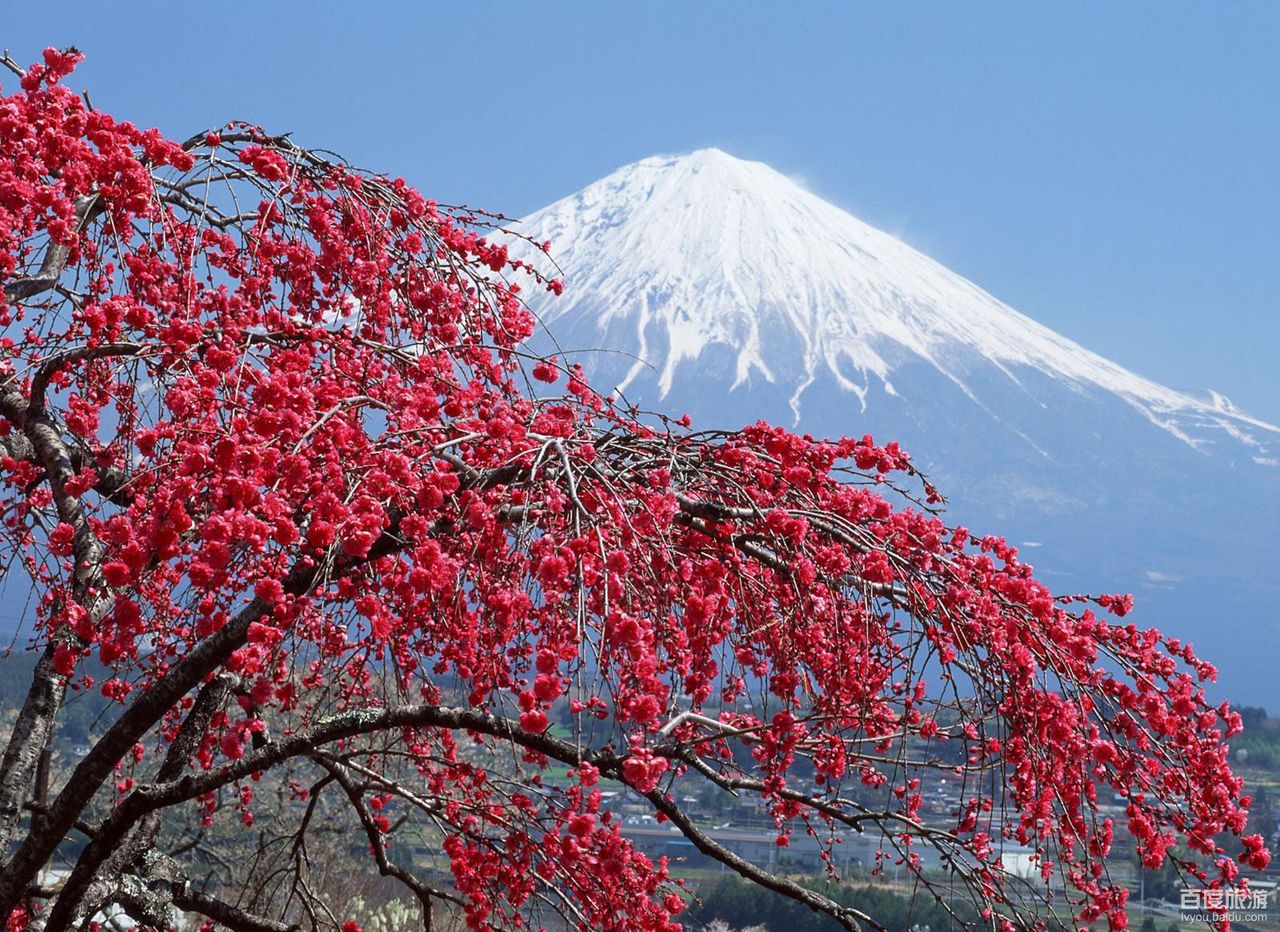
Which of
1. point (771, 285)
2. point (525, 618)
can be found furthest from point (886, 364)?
point (525, 618)

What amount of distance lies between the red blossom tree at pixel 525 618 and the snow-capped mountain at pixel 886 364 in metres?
91.4

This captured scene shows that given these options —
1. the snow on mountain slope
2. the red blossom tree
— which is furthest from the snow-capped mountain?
the red blossom tree

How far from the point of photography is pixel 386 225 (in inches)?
211

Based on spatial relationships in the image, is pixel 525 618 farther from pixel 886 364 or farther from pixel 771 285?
pixel 886 364

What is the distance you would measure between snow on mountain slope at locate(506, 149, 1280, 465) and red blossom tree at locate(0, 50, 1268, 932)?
3973 inches

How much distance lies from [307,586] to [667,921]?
1.58 meters

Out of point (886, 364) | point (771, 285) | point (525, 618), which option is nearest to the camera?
point (525, 618)

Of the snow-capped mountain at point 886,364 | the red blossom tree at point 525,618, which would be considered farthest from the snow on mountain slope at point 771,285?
the red blossom tree at point 525,618

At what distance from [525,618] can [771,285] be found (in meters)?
112

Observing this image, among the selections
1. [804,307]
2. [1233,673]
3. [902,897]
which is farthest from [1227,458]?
[902,897]

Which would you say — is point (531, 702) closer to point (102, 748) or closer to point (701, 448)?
point (701, 448)

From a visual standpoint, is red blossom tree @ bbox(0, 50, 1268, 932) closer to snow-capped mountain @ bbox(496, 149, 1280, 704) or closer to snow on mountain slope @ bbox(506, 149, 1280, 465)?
snow-capped mountain @ bbox(496, 149, 1280, 704)

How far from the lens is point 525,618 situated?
346 cm

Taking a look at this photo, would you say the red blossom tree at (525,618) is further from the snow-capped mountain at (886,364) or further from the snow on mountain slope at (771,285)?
the snow on mountain slope at (771,285)
